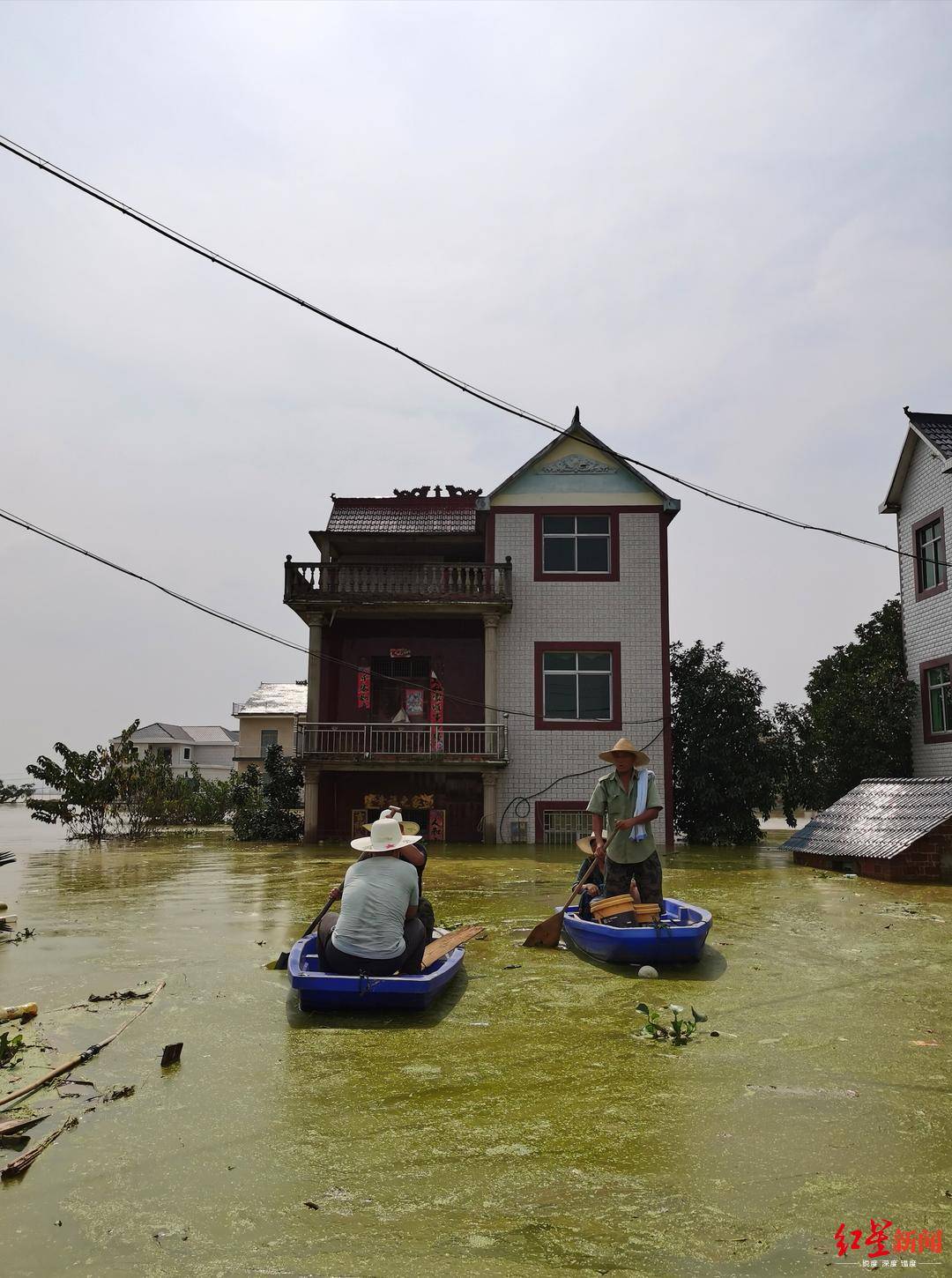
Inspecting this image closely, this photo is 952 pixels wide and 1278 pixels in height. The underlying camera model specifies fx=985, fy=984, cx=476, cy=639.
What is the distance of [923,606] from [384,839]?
1839 cm

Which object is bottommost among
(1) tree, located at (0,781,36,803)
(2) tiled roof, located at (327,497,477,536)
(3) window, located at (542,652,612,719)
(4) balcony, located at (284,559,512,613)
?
(1) tree, located at (0,781,36,803)

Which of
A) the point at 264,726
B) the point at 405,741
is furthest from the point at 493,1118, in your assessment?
the point at 264,726

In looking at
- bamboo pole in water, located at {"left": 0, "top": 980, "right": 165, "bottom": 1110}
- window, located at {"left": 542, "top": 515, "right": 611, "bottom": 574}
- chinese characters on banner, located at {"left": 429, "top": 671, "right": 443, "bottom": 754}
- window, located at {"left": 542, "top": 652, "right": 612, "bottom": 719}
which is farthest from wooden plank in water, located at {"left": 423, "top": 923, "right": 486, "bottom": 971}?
window, located at {"left": 542, "top": 515, "right": 611, "bottom": 574}

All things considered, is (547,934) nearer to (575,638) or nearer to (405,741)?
(575,638)

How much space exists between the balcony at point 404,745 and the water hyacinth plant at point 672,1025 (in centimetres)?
1626

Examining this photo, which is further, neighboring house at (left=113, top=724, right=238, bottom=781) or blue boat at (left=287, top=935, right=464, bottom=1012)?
neighboring house at (left=113, top=724, right=238, bottom=781)

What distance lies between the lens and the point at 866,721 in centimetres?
2277

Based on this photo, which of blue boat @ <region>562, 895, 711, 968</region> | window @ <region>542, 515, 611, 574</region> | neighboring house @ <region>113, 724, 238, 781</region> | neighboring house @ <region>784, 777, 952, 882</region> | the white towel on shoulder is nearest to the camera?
blue boat @ <region>562, 895, 711, 968</region>

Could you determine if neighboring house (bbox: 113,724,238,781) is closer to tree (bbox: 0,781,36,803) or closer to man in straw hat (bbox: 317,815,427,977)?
tree (bbox: 0,781,36,803)

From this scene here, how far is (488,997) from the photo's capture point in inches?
299

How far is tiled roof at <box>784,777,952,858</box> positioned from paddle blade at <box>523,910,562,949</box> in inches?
353

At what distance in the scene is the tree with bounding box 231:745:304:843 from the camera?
2638 centimetres

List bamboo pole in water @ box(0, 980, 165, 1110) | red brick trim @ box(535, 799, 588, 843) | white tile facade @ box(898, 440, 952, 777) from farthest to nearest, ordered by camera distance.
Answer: red brick trim @ box(535, 799, 588, 843)
white tile facade @ box(898, 440, 952, 777)
bamboo pole in water @ box(0, 980, 165, 1110)

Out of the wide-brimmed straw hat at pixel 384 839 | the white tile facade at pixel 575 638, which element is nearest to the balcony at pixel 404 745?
the white tile facade at pixel 575 638
